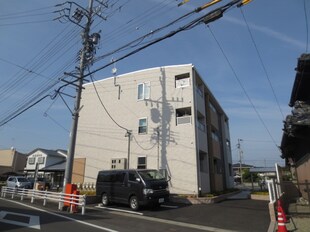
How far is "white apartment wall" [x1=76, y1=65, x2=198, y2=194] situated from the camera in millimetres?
17938

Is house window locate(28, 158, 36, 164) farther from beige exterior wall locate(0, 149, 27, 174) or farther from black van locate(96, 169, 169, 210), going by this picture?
black van locate(96, 169, 169, 210)

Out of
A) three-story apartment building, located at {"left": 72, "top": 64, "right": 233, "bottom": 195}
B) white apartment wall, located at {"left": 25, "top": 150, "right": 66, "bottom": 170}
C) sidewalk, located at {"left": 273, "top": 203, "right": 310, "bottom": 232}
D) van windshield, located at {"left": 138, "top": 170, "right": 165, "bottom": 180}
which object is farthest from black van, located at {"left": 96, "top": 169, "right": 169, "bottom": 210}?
white apartment wall, located at {"left": 25, "top": 150, "right": 66, "bottom": 170}

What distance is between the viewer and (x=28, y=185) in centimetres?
2759

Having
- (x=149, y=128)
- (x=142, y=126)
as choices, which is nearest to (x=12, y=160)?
(x=142, y=126)

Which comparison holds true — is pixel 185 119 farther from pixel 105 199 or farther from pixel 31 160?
pixel 31 160

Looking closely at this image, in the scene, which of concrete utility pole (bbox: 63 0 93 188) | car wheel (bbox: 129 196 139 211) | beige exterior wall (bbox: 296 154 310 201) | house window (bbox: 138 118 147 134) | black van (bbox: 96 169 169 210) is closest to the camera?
beige exterior wall (bbox: 296 154 310 201)

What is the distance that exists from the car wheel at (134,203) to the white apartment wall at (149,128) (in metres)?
4.91

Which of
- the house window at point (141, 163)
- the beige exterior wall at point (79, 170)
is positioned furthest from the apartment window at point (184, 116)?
the beige exterior wall at point (79, 170)

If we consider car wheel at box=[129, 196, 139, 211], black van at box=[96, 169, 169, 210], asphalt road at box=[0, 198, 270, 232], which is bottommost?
asphalt road at box=[0, 198, 270, 232]

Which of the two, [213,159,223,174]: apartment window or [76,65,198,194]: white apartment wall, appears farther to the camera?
[213,159,223,174]: apartment window

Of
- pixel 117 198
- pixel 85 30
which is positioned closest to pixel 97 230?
pixel 117 198

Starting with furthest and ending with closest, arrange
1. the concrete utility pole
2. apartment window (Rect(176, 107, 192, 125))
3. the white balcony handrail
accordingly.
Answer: apartment window (Rect(176, 107, 192, 125))
the white balcony handrail
the concrete utility pole

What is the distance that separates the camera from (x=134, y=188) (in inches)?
532

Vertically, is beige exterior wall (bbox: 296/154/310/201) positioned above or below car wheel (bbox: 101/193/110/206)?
above
